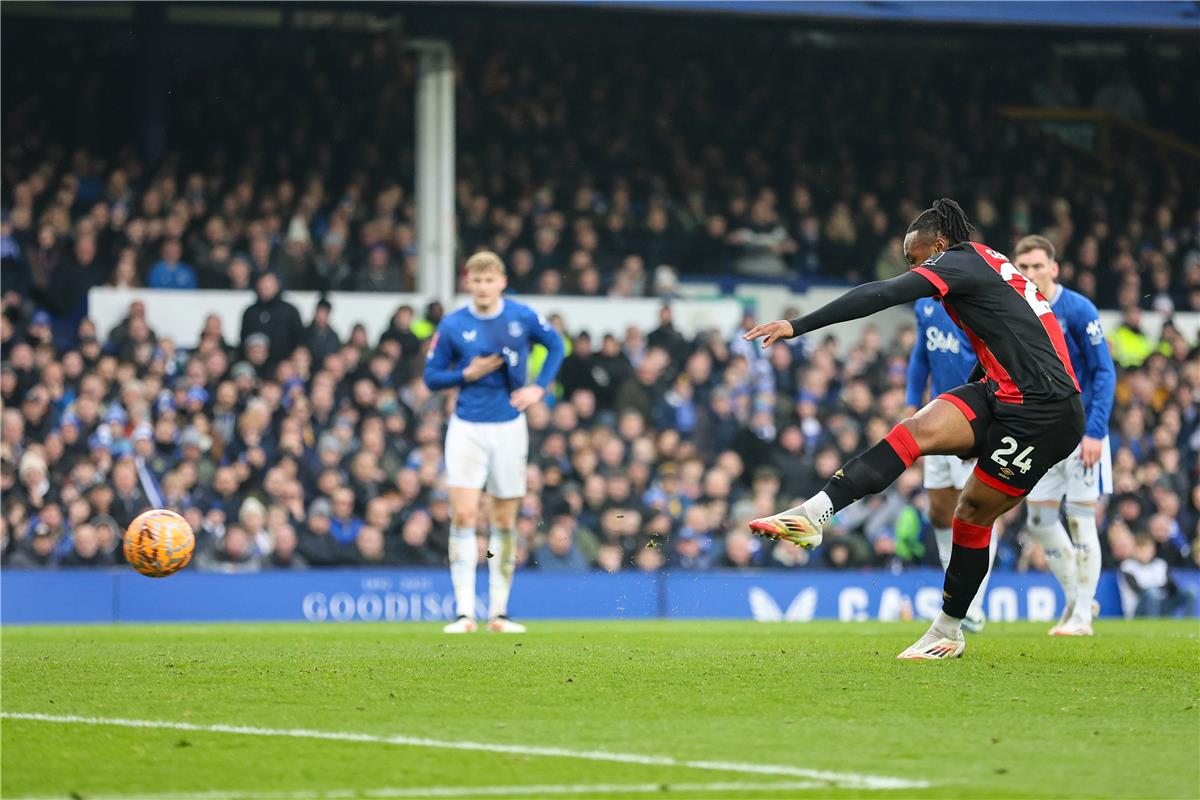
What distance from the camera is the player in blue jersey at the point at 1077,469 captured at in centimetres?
1190

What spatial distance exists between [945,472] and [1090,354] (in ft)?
4.15

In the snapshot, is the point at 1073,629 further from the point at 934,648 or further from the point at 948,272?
the point at 948,272

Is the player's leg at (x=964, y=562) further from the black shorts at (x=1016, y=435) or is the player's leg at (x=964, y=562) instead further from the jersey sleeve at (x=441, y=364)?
the jersey sleeve at (x=441, y=364)

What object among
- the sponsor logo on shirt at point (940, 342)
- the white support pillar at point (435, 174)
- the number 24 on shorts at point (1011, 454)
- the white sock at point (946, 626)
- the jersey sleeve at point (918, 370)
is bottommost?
the white sock at point (946, 626)

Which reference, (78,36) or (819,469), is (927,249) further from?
(78,36)

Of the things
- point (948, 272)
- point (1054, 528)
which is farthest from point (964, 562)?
point (1054, 528)

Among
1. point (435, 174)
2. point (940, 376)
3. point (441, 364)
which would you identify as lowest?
point (940, 376)

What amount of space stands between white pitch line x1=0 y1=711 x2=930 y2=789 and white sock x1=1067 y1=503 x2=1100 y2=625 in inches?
283

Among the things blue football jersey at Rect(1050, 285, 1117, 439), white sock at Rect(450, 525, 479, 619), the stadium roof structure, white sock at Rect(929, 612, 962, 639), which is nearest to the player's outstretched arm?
white sock at Rect(929, 612, 962, 639)

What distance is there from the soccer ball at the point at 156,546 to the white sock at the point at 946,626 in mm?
4580

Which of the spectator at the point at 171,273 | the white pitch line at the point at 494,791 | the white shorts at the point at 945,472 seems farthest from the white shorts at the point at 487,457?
the spectator at the point at 171,273

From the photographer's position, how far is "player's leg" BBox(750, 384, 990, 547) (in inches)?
352

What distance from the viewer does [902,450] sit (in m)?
9.05

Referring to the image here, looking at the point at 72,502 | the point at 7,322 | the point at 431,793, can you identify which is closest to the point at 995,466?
the point at 431,793
